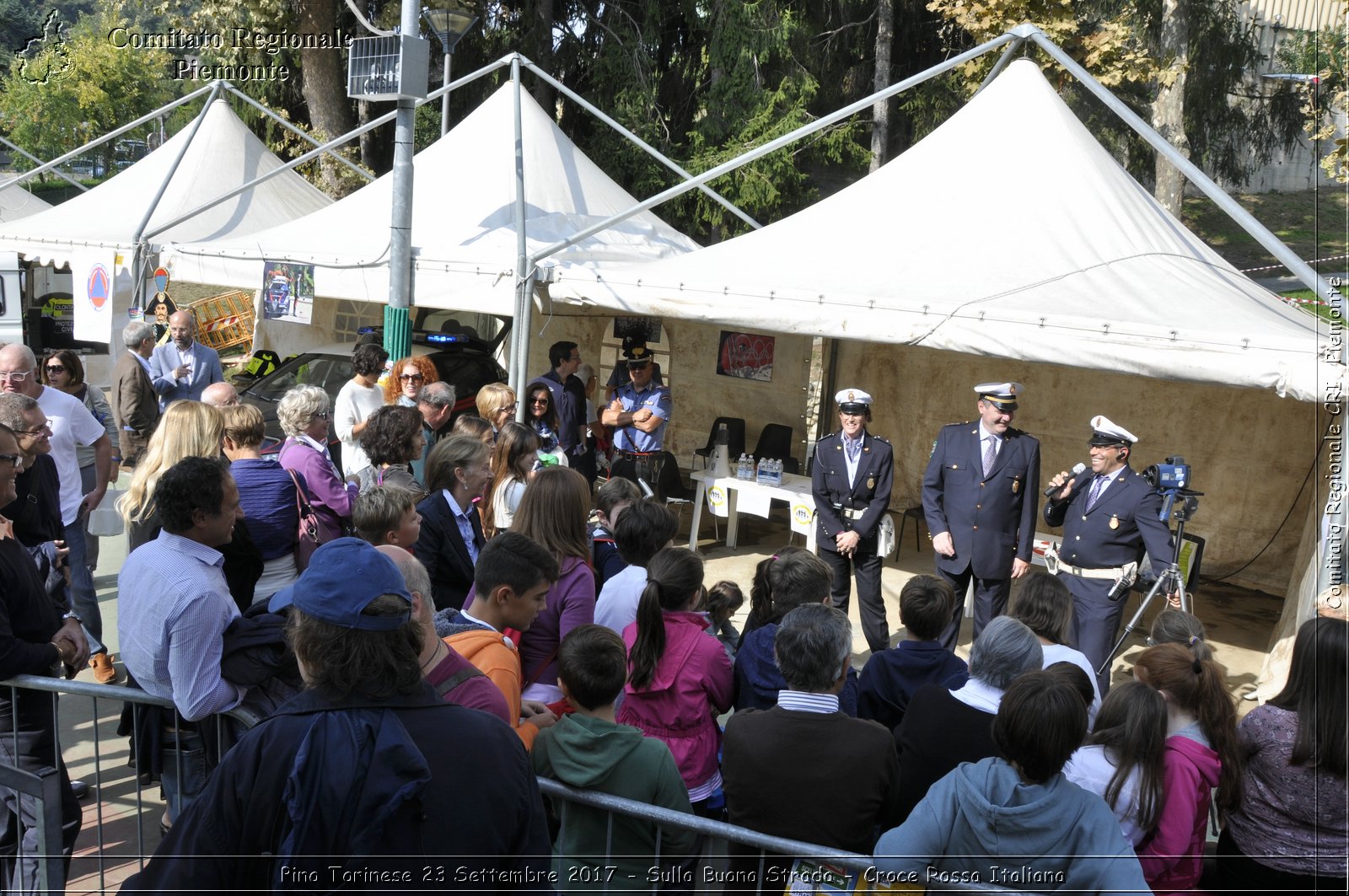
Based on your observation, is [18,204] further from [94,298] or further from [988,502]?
[988,502]

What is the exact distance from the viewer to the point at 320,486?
178 inches

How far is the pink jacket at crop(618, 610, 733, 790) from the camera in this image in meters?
3.29

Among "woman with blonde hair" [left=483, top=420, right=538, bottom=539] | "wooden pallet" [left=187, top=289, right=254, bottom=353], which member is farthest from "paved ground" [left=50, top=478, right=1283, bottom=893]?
"wooden pallet" [left=187, top=289, right=254, bottom=353]

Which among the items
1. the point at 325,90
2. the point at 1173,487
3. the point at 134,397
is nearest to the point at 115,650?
the point at 134,397

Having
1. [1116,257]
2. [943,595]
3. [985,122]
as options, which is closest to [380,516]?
[943,595]

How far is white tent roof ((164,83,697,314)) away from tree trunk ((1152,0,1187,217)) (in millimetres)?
9884

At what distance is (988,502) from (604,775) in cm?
385

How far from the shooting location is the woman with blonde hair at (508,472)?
4.89m

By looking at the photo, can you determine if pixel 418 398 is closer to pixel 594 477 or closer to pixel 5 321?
pixel 594 477

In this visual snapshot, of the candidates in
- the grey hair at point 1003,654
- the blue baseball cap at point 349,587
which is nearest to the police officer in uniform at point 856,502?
the grey hair at point 1003,654

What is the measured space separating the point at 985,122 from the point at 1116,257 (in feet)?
5.14

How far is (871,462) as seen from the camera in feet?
20.7

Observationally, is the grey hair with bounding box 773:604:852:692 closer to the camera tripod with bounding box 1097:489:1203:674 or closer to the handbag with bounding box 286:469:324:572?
the handbag with bounding box 286:469:324:572

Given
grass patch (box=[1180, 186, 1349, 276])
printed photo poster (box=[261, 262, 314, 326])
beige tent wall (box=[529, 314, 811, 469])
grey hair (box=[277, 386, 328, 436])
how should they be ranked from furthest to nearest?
grass patch (box=[1180, 186, 1349, 276]), beige tent wall (box=[529, 314, 811, 469]), printed photo poster (box=[261, 262, 314, 326]), grey hair (box=[277, 386, 328, 436])
